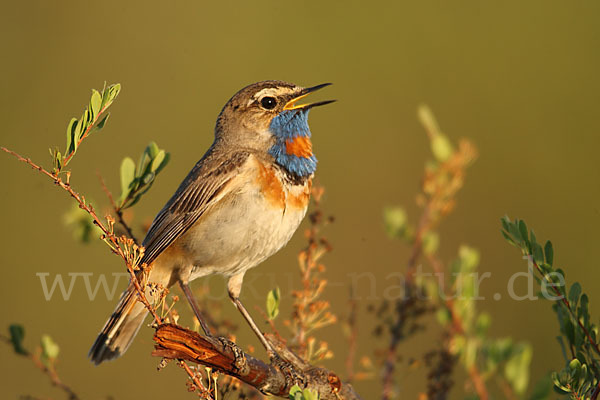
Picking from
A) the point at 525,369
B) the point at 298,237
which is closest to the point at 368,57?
the point at 298,237

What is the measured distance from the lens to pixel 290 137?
5.26 m

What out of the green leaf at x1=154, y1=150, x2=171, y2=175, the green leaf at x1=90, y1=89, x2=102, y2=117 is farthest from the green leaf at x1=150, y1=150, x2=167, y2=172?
the green leaf at x1=90, y1=89, x2=102, y2=117

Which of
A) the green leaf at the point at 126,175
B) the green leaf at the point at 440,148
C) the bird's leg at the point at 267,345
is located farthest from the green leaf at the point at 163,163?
the green leaf at the point at 440,148

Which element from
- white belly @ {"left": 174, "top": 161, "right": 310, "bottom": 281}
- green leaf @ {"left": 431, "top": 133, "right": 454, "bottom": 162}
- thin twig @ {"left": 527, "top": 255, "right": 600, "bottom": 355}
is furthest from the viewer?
white belly @ {"left": 174, "top": 161, "right": 310, "bottom": 281}

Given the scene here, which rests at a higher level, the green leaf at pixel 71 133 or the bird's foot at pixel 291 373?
the green leaf at pixel 71 133

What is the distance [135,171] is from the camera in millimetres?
4336

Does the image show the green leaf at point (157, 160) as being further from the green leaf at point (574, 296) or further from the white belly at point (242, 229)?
the green leaf at point (574, 296)

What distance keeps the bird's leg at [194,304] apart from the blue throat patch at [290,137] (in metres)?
1.12

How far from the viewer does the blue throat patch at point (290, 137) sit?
5109 mm

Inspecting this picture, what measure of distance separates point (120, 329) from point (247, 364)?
1916 mm

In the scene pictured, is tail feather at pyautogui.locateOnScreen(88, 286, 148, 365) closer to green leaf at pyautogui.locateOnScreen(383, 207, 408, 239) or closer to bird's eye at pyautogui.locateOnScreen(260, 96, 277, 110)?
bird's eye at pyautogui.locateOnScreen(260, 96, 277, 110)

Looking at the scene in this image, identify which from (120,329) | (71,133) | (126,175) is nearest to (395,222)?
(126,175)

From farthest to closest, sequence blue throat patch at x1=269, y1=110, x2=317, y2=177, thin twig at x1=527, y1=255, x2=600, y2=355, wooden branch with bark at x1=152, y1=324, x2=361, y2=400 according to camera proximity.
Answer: blue throat patch at x1=269, y1=110, x2=317, y2=177 < wooden branch with bark at x1=152, y1=324, x2=361, y2=400 < thin twig at x1=527, y1=255, x2=600, y2=355

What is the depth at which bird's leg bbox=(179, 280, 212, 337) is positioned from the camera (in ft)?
15.1
